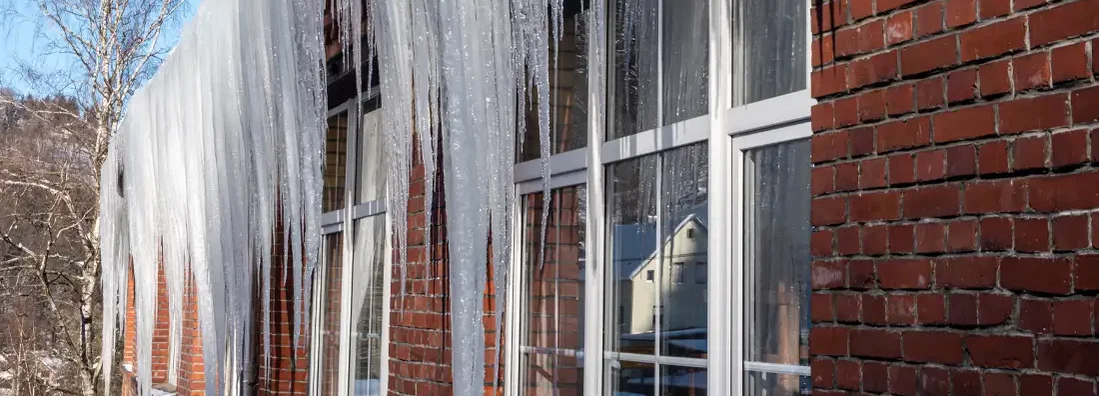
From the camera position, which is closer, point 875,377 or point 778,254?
point 875,377

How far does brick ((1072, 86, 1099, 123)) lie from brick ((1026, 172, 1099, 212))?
0.30 ft

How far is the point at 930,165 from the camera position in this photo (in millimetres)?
2107

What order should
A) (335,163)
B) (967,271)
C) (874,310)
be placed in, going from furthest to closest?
(335,163)
(874,310)
(967,271)

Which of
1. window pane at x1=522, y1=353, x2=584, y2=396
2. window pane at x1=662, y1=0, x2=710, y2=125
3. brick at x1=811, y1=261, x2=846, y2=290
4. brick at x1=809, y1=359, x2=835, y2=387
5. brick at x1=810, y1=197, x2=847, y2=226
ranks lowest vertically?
window pane at x1=522, y1=353, x2=584, y2=396

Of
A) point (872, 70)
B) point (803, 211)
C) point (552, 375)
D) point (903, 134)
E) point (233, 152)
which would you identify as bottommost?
point (552, 375)

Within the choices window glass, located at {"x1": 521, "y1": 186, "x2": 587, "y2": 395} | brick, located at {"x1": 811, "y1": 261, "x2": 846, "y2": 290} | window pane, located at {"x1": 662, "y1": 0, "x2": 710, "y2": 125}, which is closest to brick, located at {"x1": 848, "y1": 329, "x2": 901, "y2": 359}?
brick, located at {"x1": 811, "y1": 261, "x2": 846, "y2": 290}

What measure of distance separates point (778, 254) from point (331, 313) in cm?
405

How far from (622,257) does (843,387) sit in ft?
3.75

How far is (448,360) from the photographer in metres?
4.19

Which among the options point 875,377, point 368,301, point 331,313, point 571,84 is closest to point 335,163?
point 331,313

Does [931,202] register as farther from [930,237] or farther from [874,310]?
[874,310]

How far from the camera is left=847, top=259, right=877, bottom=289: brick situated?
88.3 inches

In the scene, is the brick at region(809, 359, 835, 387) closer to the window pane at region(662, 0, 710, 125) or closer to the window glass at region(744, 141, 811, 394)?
the window glass at region(744, 141, 811, 394)

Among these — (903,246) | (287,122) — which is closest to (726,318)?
(903,246)
